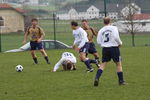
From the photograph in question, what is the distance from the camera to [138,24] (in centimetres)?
3766

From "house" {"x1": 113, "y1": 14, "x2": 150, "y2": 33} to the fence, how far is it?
40 cm

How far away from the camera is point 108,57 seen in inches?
493

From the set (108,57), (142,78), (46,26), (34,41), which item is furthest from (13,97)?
(46,26)

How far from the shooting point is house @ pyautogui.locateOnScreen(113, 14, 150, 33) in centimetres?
3647

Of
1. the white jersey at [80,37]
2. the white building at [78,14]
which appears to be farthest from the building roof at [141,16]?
the white jersey at [80,37]

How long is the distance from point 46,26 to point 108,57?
→ 27.5 meters

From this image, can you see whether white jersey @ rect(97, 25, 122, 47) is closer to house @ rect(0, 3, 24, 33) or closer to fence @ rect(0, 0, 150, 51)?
fence @ rect(0, 0, 150, 51)

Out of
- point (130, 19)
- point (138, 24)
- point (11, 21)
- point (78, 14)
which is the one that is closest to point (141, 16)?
point (138, 24)

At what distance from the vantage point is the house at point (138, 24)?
120 feet

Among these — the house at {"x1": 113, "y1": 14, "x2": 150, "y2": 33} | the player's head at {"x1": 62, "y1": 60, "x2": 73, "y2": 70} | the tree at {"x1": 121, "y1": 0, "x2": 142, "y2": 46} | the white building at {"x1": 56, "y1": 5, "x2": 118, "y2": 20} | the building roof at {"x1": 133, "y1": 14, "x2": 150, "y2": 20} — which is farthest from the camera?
the white building at {"x1": 56, "y1": 5, "x2": 118, "y2": 20}

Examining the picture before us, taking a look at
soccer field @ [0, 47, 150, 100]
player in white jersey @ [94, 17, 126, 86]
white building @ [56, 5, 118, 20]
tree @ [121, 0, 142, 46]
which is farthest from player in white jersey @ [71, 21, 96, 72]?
white building @ [56, 5, 118, 20]

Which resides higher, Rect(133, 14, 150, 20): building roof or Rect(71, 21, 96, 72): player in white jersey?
Rect(133, 14, 150, 20): building roof

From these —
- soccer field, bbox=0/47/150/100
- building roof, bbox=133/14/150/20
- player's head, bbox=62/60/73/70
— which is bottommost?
soccer field, bbox=0/47/150/100

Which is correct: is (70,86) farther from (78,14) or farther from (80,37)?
(78,14)
